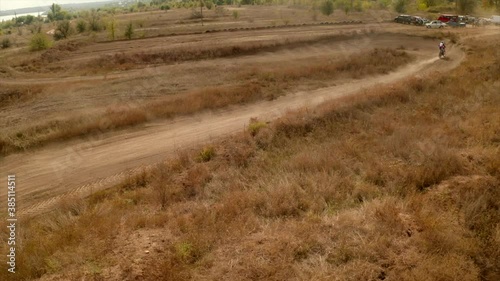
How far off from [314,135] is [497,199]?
8.50 metres

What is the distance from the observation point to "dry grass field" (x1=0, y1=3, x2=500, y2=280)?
23.6ft

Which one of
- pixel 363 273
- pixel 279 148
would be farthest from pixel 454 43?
pixel 363 273

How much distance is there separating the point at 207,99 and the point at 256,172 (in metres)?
11.0

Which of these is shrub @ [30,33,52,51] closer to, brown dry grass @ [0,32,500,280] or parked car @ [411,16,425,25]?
brown dry grass @ [0,32,500,280]

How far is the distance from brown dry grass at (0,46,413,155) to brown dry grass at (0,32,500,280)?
20.9 feet

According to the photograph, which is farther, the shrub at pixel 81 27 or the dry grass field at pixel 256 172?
the shrub at pixel 81 27

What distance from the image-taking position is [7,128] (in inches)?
728

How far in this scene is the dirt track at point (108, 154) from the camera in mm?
13766

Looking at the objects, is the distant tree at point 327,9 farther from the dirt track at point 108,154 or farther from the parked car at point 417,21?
the dirt track at point 108,154

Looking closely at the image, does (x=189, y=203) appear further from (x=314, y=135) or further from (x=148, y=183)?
(x=314, y=135)

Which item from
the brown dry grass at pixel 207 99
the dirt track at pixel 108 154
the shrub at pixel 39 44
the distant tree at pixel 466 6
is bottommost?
the dirt track at pixel 108 154

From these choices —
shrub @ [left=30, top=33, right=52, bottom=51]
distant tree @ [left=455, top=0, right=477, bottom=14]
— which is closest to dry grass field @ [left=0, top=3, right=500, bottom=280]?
shrub @ [left=30, top=33, right=52, bottom=51]

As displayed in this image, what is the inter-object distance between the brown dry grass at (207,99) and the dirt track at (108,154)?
76cm

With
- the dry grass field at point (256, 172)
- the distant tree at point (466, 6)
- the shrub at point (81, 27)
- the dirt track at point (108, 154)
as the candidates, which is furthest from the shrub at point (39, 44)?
the distant tree at point (466, 6)
